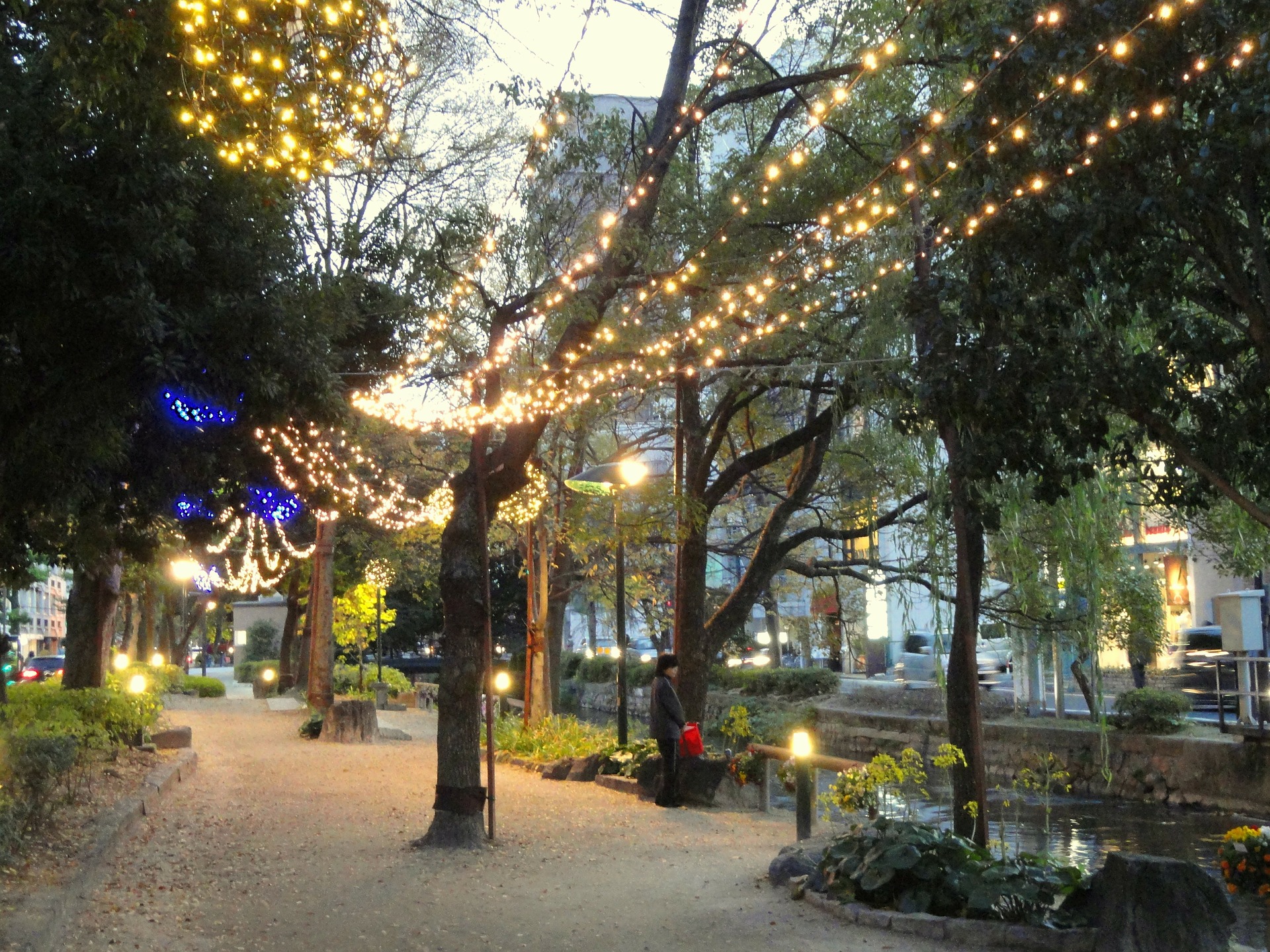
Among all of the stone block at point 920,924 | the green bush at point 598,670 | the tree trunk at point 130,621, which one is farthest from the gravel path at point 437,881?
the tree trunk at point 130,621

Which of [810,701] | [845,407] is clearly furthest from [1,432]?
[810,701]

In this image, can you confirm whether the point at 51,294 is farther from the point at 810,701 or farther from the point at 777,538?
the point at 810,701

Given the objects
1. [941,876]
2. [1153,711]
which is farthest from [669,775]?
[1153,711]

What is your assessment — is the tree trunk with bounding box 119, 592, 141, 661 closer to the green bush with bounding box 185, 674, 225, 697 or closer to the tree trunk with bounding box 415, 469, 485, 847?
the green bush with bounding box 185, 674, 225, 697

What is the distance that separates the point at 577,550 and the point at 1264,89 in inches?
732

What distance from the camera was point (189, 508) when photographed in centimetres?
1304

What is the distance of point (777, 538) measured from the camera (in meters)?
17.2

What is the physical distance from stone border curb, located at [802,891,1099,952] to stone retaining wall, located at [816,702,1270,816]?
7.84 meters

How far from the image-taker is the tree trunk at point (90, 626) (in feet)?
57.1

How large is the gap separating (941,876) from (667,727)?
5.86m

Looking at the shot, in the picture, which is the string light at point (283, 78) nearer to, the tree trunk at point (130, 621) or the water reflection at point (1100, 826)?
the water reflection at point (1100, 826)

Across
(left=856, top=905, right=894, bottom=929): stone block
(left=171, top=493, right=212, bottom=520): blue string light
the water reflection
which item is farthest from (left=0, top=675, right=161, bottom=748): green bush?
the water reflection

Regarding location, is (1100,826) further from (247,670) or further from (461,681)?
(247,670)

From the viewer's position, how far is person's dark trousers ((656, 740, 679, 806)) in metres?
13.1
